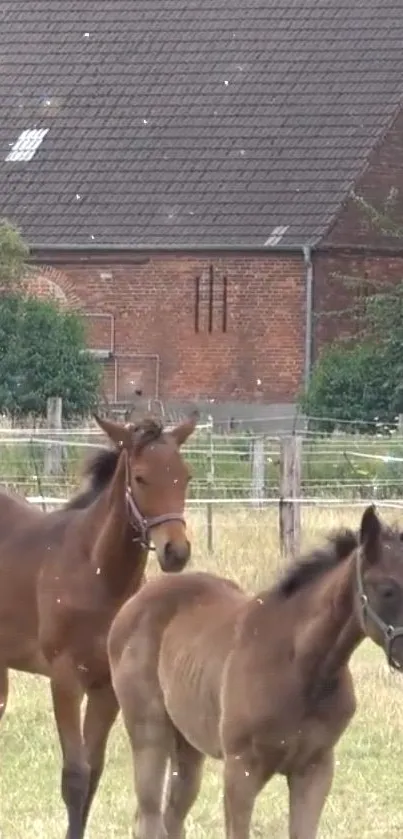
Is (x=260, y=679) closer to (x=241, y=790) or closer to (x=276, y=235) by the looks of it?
(x=241, y=790)

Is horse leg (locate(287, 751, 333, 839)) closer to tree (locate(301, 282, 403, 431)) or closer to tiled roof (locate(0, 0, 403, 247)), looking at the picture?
tree (locate(301, 282, 403, 431))

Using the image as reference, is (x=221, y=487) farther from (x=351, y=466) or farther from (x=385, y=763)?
(x=385, y=763)

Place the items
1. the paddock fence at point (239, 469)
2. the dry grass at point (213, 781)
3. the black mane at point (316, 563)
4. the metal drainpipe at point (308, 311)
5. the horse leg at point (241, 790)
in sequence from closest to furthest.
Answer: the horse leg at point (241, 790), the black mane at point (316, 563), the dry grass at point (213, 781), the paddock fence at point (239, 469), the metal drainpipe at point (308, 311)

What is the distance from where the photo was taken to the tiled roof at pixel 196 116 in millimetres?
33031

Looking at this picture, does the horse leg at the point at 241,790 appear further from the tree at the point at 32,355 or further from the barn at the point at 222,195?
the barn at the point at 222,195

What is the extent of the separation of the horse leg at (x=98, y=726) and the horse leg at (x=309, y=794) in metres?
1.71

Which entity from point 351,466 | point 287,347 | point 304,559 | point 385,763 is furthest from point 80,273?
point 304,559

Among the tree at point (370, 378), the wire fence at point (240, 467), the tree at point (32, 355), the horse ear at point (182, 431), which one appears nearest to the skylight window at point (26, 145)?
the tree at point (32, 355)

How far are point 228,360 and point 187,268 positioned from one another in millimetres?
1721

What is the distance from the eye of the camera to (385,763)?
9.44 meters

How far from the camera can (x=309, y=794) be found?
6.86m

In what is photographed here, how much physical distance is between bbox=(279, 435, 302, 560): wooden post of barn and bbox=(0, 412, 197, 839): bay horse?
7.00 m

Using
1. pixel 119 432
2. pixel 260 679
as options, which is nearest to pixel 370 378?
pixel 119 432

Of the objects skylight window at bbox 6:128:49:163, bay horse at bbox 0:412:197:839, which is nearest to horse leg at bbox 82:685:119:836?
bay horse at bbox 0:412:197:839
